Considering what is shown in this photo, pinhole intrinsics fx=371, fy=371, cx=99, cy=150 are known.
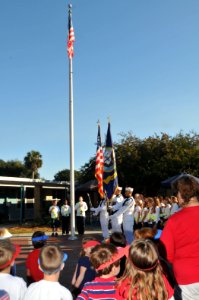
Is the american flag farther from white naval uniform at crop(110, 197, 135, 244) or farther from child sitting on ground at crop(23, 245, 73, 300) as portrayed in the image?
child sitting on ground at crop(23, 245, 73, 300)

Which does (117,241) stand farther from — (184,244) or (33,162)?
(33,162)

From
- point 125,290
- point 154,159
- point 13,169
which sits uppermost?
point 13,169

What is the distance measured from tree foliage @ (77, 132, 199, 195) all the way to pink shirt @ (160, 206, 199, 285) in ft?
85.5

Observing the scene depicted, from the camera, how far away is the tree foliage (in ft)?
96.5

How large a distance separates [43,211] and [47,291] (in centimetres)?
2593

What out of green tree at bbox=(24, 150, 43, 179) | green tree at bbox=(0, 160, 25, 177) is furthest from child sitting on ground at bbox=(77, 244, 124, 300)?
green tree at bbox=(0, 160, 25, 177)

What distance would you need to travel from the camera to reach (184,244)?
324cm

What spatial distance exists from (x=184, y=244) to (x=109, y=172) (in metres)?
13.2

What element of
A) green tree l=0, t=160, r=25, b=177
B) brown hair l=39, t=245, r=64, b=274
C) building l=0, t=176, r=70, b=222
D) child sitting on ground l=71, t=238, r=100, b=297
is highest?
green tree l=0, t=160, r=25, b=177

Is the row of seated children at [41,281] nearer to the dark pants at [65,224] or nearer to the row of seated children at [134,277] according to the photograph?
the row of seated children at [134,277]

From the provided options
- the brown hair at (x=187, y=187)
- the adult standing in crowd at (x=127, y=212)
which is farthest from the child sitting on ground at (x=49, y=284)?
the adult standing in crowd at (x=127, y=212)

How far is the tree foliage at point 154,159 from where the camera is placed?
1158 inches

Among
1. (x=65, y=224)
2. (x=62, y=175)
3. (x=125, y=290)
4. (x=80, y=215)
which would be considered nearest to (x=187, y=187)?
(x=125, y=290)

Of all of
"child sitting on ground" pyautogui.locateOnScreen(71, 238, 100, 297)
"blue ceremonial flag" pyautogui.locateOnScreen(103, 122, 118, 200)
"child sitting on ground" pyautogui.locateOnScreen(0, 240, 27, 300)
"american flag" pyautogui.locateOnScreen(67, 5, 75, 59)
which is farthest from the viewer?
"american flag" pyautogui.locateOnScreen(67, 5, 75, 59)
